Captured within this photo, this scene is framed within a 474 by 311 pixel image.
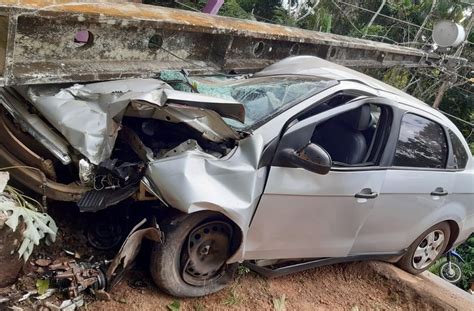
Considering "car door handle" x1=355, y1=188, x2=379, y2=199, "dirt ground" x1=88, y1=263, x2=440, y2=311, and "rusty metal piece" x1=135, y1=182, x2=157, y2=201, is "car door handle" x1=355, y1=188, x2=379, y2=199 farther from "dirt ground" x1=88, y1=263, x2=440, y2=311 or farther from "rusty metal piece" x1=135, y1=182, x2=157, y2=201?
"rusty metal piece" x1=135, y1=182, x2=157, y2=201

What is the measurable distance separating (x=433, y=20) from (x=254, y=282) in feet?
46.0

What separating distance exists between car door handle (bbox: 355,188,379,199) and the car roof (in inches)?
33.5

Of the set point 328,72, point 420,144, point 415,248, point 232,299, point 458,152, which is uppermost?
point 328,72

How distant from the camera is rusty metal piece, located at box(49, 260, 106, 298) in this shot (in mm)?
3105

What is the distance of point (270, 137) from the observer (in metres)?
3.38

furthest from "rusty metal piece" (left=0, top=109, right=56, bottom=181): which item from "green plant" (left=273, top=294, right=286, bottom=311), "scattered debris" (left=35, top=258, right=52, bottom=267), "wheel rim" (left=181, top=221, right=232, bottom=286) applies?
"green plant" (left=273, top=294, right=286, bottom=311)

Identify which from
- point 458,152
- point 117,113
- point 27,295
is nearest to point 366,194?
point 458,152

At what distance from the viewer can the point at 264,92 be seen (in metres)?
3.94

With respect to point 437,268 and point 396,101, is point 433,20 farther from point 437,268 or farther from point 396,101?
point 396,101

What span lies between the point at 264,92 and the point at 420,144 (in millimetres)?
1545

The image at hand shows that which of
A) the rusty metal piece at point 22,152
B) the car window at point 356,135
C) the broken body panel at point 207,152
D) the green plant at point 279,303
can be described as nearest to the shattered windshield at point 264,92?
the broken body panel at point 207,152

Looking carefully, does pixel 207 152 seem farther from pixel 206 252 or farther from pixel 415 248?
pixel 415 248

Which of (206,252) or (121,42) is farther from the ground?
(121,42)

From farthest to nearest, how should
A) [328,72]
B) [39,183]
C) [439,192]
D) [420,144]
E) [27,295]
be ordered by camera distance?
[439,192] < [420,144] < [328,72] < [39,183] < [27,295]
